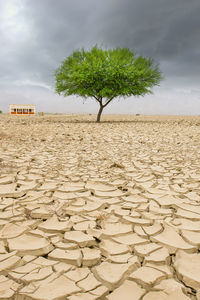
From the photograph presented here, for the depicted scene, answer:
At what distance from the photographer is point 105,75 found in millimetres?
12188

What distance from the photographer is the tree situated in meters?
12.1

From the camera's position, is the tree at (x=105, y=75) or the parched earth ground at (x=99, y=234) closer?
the parched earth ground at (x=99, y=234)

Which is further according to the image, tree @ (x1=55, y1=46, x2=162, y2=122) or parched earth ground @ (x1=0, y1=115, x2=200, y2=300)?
tree @ (x1=55, y1=46, x2=162, y2=122)

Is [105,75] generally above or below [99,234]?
above

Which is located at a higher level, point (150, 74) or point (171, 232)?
point (150, 74)

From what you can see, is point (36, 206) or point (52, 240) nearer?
point (52, 240)

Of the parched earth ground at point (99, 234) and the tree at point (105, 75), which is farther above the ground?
the tree at point (105, 75)

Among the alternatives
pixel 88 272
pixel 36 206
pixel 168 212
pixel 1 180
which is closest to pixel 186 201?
pixel 168 212

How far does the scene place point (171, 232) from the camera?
5.49ft

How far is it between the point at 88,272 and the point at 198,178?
2246 millimetres

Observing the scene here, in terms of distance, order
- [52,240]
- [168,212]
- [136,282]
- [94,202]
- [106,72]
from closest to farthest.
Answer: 1. [136,282]
2. [52,240]
3. [168,212]
4. [94,202]
5. [106,72]

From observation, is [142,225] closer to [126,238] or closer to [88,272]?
[126,238]

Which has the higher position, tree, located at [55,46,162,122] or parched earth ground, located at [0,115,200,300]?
tree, located at [55,46,162,122]

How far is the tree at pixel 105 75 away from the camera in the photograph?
12141 millimetres
